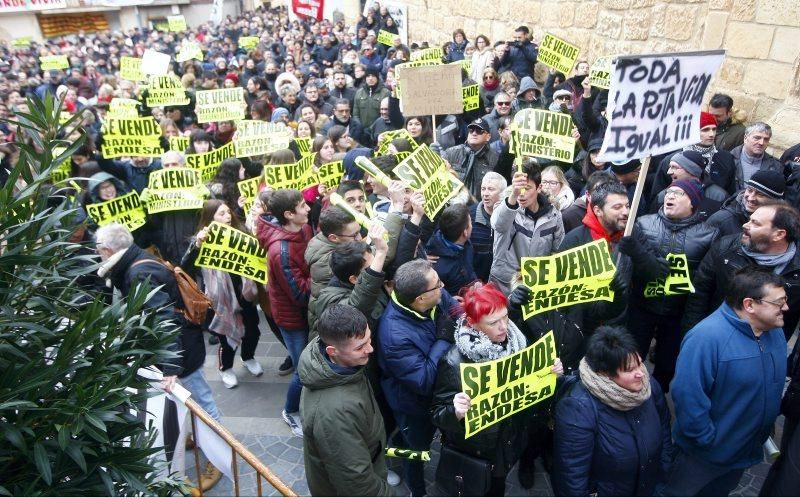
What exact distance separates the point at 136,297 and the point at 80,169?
543 centimetres

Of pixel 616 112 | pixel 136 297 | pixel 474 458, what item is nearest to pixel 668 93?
pixel 616 112

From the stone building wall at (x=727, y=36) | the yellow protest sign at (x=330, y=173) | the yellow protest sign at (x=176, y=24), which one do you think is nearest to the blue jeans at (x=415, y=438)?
the yellow protest sign at (x=330, y=173)

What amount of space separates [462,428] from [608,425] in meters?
0.76

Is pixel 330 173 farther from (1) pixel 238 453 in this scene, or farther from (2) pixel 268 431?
(1) pixel 238 453

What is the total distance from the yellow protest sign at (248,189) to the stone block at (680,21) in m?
6.05

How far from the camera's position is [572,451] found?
2.97 m

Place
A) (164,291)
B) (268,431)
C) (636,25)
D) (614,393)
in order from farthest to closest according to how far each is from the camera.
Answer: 1. (636,25)
2. (268,431)
3. (164,291)
4. (614,393)

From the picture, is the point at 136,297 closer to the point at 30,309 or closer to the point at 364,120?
the point at 30,309

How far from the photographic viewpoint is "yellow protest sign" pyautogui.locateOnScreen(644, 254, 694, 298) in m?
3.99

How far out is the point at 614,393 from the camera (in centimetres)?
291

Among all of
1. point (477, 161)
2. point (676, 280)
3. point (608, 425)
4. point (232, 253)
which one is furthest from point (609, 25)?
point (608, 425)

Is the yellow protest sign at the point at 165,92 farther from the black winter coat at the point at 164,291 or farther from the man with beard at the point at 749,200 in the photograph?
the man with beard at the point at 749,200

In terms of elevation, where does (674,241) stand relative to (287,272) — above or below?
above

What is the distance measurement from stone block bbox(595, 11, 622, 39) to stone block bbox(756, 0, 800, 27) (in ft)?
8.96
